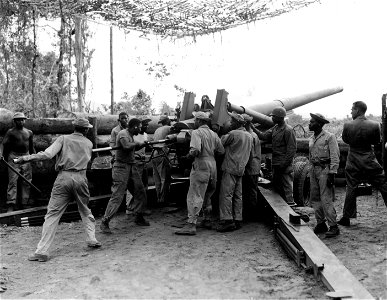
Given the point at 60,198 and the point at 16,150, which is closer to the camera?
the point at 60,198

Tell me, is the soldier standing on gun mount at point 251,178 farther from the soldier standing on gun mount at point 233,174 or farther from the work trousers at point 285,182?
the work trousers at point 285,182

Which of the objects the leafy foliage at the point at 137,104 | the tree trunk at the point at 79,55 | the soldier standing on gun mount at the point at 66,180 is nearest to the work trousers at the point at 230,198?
the soldier standing on gun mount at the point at 66,180

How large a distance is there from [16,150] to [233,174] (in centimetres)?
377

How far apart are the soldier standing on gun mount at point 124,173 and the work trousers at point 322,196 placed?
257cm

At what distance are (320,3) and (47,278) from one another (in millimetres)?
7364

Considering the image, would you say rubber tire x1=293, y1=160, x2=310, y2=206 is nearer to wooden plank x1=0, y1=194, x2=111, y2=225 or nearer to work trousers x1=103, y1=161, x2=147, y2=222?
work trousers x1=103, y1=161, x2=147, y2=222

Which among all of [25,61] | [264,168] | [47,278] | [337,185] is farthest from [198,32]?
[47,278]

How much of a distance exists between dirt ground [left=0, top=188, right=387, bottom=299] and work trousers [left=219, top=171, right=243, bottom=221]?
0.28m

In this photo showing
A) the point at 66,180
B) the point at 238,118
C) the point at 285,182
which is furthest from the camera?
the point at 285,182

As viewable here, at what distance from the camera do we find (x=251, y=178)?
7.23m

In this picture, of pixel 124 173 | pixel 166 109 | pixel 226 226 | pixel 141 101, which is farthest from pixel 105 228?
pixel 141 101

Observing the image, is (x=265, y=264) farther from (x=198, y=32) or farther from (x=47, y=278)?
(x=198, y=32)

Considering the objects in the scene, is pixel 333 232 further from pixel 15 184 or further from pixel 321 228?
pixel 15 184

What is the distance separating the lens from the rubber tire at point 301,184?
9.03 metres
